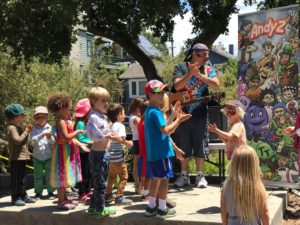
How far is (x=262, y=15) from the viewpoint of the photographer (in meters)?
6.05

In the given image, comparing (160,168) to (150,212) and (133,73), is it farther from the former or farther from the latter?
(133,73)

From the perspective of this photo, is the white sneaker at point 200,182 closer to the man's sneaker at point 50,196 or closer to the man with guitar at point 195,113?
the man with guitar at point 195,113

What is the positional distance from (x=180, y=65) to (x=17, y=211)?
2.81 meters

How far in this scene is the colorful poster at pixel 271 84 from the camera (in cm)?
586

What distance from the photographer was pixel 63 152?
17.4ft

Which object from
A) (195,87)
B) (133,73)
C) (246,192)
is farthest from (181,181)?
(133,73)

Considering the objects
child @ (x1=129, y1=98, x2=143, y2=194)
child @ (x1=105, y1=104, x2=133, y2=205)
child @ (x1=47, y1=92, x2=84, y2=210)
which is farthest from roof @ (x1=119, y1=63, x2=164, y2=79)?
child @ (x1=47, y1=92, x2=84, y2=210)

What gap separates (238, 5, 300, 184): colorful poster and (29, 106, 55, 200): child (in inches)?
106

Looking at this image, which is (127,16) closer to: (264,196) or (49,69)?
(49,69)

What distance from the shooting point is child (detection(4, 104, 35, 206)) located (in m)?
5.62

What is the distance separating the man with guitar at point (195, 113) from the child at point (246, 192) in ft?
7.93

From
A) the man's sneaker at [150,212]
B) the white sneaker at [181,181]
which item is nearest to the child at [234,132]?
the man's sneaker at [150,212]

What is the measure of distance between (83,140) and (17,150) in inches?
32.5

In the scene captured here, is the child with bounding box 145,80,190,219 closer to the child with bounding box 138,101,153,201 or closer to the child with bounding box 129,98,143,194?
the child with bounding box 138,101,153,201
